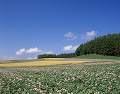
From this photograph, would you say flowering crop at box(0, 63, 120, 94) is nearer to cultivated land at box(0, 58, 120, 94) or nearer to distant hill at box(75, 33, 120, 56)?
cultivated land at box(0, 58, 120, 94)

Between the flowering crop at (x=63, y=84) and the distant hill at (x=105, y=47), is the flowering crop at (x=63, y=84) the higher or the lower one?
the lower one

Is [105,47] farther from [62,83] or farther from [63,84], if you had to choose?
[63,84]

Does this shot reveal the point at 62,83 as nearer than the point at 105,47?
Yes

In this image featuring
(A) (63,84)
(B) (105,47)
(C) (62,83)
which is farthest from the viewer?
(B) (105,47)

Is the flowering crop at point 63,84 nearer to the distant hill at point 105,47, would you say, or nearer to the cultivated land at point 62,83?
the cultivated land at point 62,83

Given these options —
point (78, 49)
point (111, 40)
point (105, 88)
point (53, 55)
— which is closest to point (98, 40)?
point (111, 40)

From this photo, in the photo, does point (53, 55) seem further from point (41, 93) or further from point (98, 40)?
point (41, 93)

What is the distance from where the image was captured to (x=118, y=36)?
236ft

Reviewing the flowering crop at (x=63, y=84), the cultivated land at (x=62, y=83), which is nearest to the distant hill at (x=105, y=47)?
Answer: the cultivated land at (x=62, y=83)

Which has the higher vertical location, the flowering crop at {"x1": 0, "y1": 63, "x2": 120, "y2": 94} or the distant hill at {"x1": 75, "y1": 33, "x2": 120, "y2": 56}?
the distant hill at {"x1": 75, "y1": 33, "x2": 120, "y2": 56}

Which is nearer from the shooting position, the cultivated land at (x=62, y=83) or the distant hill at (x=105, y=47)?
the cultivated land at (x=62, y=83)

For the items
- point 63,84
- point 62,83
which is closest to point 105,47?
point 62,83

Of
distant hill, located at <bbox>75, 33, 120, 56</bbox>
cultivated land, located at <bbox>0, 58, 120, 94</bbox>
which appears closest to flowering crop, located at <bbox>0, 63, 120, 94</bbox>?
cultivated land, located at <bbox>0, 58, 120, 94</bbox>

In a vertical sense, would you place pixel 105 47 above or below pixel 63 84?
above
